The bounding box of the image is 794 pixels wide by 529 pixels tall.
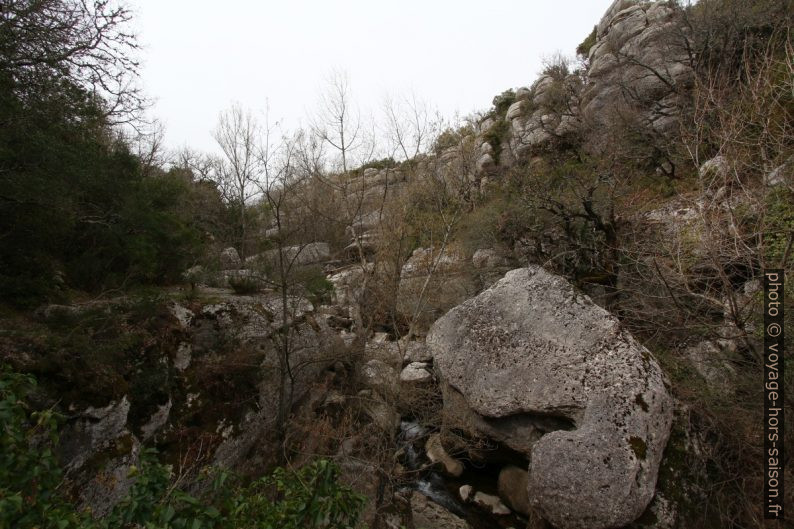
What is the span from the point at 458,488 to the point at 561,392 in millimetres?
3323

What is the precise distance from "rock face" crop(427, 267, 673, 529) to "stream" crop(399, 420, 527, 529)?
131 centimetres

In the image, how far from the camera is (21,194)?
19.9 feet

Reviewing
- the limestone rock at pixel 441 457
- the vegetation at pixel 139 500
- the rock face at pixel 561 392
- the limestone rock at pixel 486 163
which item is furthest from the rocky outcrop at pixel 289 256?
the limestone rock at pixel 486 163

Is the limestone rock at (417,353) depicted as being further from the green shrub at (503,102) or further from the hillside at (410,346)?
the green shrub at (503,102)

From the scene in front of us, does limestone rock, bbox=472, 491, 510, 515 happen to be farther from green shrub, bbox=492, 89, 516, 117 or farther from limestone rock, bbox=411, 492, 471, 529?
green shrub, bbox=492, 89, 516, 117

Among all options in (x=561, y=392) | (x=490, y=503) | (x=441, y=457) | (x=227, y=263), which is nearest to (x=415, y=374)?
(x=441, y=457)

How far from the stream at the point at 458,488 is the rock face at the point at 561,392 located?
51.4 inches

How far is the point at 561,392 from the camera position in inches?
288

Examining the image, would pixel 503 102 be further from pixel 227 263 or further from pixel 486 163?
pixel 227 263

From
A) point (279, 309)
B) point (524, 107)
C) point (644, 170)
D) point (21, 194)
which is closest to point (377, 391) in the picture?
point (279, 309)

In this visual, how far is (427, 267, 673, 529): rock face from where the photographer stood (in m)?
6.34

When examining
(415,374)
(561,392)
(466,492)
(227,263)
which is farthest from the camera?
(227,263)

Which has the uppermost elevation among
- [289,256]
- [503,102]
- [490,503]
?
[503,102]

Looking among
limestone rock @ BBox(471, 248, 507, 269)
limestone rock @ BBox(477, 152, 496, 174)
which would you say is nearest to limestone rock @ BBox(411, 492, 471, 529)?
limestone rock @ BBox(471, 248, 507, 269)
